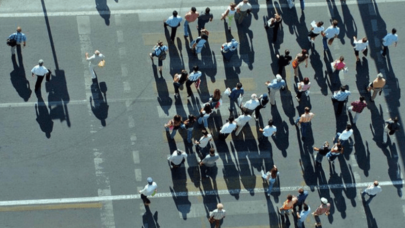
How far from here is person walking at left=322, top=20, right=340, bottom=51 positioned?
4425 centimetres

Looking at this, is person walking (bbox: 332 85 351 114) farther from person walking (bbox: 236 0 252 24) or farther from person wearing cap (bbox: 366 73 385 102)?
person walking (bbox: 236 0 252 24)

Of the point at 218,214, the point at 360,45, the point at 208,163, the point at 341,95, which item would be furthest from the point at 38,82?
the point at 360,45

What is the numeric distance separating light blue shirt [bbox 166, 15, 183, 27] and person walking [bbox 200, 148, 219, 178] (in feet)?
21.9

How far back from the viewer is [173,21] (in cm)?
4381

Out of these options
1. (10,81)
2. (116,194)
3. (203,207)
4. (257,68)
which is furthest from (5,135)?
(257,68)

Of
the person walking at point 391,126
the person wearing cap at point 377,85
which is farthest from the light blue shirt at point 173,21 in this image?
the person walking at point 391,126

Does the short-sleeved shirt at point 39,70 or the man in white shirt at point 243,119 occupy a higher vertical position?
the short-sleeved shirt at point 39,70

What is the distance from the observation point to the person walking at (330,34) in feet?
145

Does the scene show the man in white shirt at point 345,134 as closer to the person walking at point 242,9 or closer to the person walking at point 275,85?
the person walking at point 275,85

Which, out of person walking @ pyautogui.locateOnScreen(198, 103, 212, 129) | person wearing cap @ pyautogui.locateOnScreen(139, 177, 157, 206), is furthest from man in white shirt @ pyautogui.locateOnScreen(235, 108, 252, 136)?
person wearing cap @ pyautogui.locateOnScreen(139, 177, 157, 206)

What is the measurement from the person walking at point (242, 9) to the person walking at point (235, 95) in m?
4.03

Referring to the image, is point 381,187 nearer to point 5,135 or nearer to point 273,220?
point 273,220

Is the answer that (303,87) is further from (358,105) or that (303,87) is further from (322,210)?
(322,210)

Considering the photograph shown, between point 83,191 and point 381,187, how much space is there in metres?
12.7
